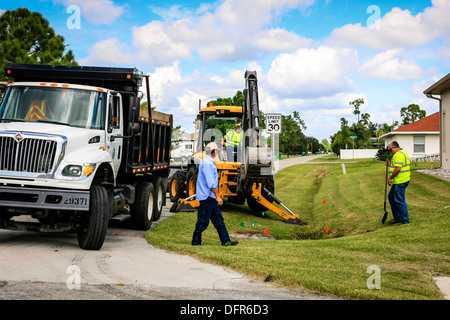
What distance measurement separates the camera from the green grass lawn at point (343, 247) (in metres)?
6.64

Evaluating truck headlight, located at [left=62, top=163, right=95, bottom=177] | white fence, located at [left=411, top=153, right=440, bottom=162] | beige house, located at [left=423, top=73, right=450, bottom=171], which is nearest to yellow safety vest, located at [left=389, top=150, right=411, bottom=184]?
truck headlight, located at [left=62, top=163, right=95, bottom=177]

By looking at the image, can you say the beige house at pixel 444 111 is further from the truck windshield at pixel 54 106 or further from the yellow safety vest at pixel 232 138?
the truck windshield at pixel 54 106

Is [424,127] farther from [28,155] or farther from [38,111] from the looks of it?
[28,155]

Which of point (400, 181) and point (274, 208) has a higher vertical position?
point (400, 181)

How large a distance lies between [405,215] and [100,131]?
7387 millimetres

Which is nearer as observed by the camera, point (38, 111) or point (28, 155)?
point (28, 155)

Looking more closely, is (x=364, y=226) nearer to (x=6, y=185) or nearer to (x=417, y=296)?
(x=417, y=296)

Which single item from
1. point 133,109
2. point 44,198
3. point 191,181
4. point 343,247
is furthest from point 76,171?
point 191,181

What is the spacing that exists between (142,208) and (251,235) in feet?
8.79

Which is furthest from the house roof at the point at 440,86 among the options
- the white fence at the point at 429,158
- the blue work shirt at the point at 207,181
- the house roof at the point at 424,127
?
the house roof at the point at 424,127

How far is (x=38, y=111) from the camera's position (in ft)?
30.4

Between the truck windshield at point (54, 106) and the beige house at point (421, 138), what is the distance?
39.9 meters

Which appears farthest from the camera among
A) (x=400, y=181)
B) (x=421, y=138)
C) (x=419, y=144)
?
(x=419, y=144)

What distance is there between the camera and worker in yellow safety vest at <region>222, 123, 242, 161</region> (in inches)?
605
